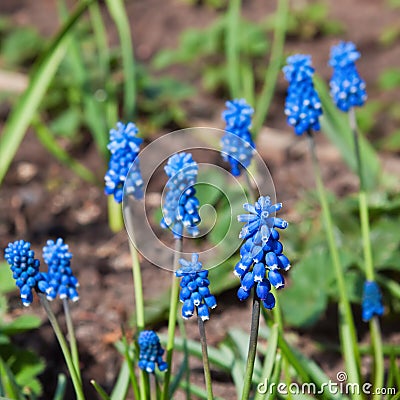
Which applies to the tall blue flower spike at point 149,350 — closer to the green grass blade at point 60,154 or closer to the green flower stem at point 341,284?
the green flower stem at point 341,284

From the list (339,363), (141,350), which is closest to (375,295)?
(339,363)

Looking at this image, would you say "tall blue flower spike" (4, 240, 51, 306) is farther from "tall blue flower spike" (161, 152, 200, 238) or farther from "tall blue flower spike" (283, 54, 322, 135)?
"tall blue flower spike" (283, 54, 322, 135)

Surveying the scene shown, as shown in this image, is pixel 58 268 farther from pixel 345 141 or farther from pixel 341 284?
pixel 345 141

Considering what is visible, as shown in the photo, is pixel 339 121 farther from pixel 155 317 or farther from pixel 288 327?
pixel 155 317

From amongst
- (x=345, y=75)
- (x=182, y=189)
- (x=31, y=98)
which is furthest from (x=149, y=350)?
(x=31, y=98)

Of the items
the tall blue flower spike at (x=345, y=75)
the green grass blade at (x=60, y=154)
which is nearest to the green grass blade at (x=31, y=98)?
the green grass blade at (x=60, y=154)

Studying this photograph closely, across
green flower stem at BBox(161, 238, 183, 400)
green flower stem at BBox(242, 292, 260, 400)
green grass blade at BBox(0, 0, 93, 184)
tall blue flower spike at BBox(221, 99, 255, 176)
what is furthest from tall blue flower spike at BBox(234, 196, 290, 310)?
green grass blade at BBox(0, 0, 93, 184)
